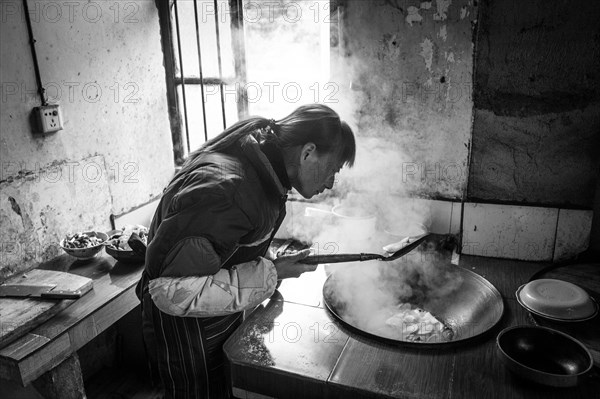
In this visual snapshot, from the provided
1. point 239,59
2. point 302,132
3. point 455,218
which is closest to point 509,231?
point 455,218

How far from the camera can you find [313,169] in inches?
71.7

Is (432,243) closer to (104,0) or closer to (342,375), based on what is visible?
(342,375)

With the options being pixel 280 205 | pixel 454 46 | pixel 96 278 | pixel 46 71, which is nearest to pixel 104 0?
pixel 46 71

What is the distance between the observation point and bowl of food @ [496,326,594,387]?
4.91 feet

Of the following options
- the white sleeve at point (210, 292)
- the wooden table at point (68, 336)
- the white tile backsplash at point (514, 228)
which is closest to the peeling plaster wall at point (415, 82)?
the white tile backsplash at point (514, 228)

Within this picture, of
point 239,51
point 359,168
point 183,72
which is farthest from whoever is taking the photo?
point 183,72

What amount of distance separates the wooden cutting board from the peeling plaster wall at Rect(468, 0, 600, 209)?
215 cm

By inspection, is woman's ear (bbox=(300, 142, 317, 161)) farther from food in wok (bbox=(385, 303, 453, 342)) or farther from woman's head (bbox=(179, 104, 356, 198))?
food in wok (bbox=(385, 303, 453, 342))

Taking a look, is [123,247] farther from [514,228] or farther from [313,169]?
[514,228]

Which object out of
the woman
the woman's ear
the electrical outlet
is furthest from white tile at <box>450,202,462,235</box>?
the electrical outlet

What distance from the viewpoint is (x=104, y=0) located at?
9.04 feet

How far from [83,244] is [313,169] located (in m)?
1.55

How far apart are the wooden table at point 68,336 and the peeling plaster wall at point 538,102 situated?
200 centimetres

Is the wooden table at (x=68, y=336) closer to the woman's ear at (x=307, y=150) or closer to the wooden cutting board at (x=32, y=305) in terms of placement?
the wooden cutting board at (x=32, y=305)
